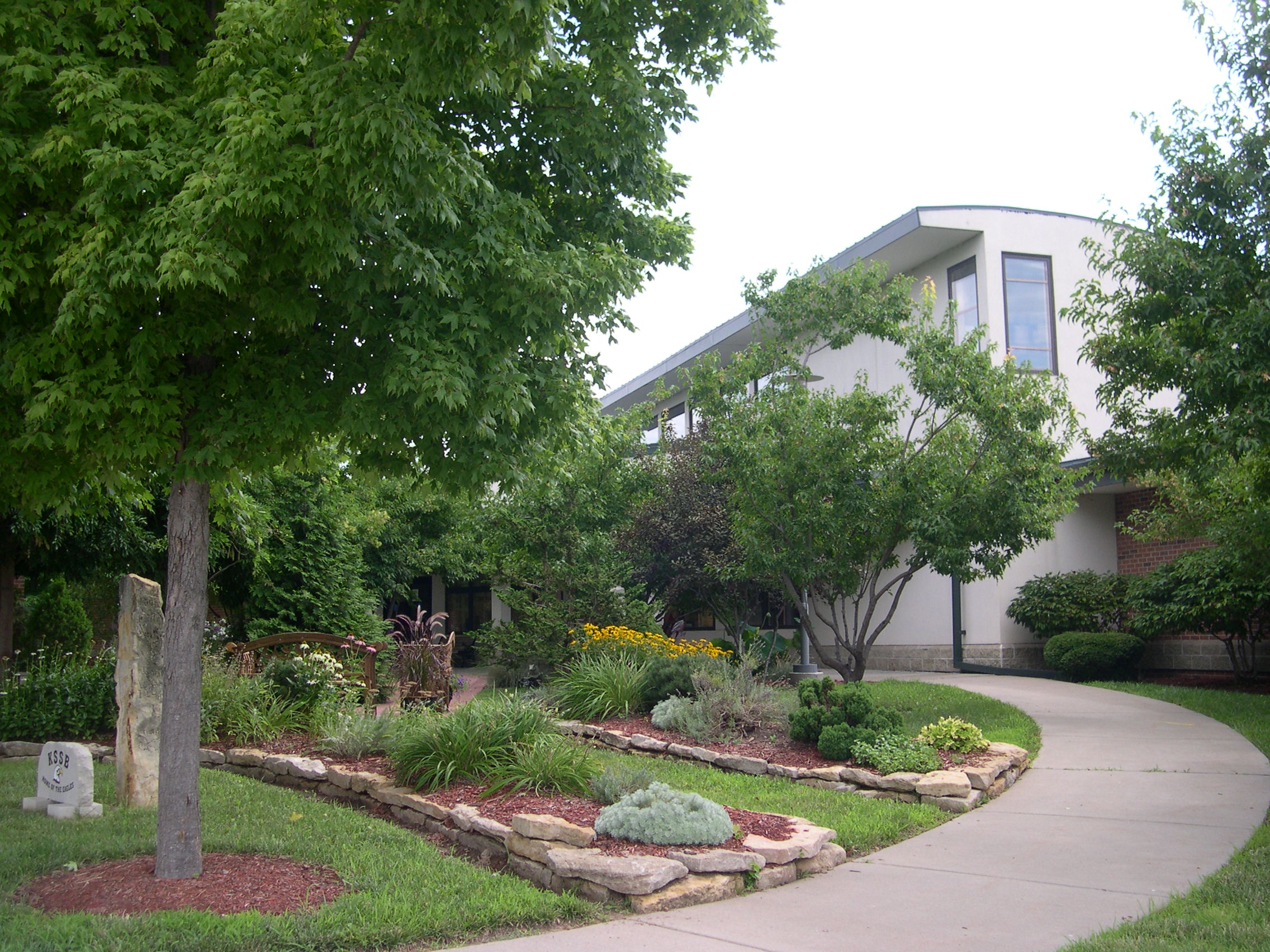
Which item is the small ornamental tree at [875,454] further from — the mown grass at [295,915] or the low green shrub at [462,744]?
the mown grass at [295,915]

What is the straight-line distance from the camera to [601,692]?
11.7m

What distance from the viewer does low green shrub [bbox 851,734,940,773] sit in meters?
8.55

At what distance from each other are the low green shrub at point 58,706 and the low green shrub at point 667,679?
6.00 metres

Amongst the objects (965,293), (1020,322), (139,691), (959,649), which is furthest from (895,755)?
(965,293)

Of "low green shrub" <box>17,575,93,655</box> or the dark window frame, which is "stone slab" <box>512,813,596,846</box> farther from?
"low green shrub" <box>17,575,93,655</box>

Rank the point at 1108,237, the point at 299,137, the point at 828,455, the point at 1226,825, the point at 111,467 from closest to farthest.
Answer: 1. the point at 299,137
2. the point at 111,467
3. the point at 1226,825
4. the point at 828,455
5. the point at 1108,237

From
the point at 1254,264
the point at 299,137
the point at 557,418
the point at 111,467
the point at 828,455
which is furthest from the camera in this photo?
the point at 828,455

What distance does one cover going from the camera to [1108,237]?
1858cm

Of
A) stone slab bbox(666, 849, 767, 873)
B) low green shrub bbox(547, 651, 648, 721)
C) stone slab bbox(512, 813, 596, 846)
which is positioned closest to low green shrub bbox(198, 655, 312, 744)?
low green shrub bbox(547, 651, 648, 721)

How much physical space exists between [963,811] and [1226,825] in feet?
5.97

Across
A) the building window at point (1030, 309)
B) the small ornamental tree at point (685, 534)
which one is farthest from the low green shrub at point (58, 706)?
the building window at point (1030, 309)

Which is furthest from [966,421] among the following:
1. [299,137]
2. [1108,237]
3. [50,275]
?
[50,275]

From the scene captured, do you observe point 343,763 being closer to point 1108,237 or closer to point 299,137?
point 299,137

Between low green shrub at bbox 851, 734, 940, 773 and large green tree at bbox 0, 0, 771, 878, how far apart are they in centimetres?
455
